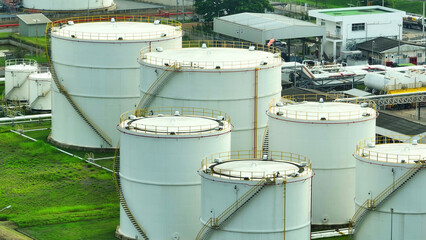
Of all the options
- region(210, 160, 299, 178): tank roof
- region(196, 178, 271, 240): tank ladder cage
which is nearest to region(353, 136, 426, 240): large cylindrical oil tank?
region(210, 160, 299, 178): tank roof

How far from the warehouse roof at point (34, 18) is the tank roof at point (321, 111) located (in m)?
66.3

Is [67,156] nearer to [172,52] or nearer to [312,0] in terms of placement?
[172,52]

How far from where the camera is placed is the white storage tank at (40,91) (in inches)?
3573

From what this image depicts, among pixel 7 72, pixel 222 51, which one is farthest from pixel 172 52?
pixel 7 72

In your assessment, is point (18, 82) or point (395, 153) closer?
point (395, 153)

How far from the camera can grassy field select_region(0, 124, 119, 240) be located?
2485 inches

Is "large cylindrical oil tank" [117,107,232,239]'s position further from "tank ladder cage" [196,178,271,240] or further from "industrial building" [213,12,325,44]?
"industrial building" [213,12,325,44]

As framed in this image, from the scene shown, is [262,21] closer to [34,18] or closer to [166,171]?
[34,18]

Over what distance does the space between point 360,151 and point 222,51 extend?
1605 centimetres

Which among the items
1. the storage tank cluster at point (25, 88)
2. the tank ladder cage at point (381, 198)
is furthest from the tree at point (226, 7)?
the tank ladder cage at point (381, 198)

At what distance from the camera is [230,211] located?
53688 mm

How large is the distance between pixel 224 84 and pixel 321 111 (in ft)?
23.6

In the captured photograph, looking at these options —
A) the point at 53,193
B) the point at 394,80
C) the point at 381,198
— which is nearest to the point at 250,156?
the point at 53,193

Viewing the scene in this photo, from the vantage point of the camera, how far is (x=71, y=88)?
7975cm
